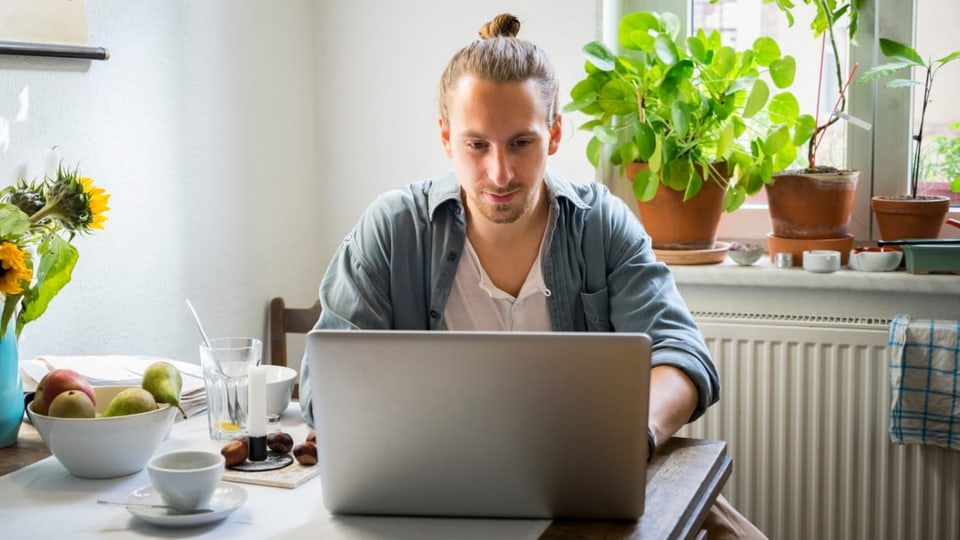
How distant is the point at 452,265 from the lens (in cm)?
190

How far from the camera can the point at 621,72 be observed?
263cm

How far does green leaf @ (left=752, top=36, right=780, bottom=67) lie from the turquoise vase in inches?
67.3

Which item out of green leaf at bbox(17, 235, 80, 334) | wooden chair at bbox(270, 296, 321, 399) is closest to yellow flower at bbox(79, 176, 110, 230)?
green leaf at bbox(17, 235, 80, 334)

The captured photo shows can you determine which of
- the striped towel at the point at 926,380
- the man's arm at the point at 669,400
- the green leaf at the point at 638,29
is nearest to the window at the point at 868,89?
the green leaf at the point at 638,29

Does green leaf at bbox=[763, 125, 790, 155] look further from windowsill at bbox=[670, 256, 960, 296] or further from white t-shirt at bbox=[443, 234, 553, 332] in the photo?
white t-shirt at bbox=[443, 234, 553, 332]

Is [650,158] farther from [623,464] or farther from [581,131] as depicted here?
[623,464]

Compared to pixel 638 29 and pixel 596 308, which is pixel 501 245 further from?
pixel 638 29

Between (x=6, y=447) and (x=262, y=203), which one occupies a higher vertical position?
(x=262, y=203)

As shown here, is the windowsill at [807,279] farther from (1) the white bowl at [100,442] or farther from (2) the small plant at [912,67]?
(1) the white bowl at [100,442]

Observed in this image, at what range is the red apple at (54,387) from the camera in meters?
1.52

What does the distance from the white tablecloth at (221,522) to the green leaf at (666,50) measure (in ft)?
4.74

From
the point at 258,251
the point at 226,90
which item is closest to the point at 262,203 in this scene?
the point at 258,251

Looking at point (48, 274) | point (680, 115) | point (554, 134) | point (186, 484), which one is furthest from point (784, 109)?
point (186, 484)

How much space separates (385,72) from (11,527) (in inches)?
72.6
